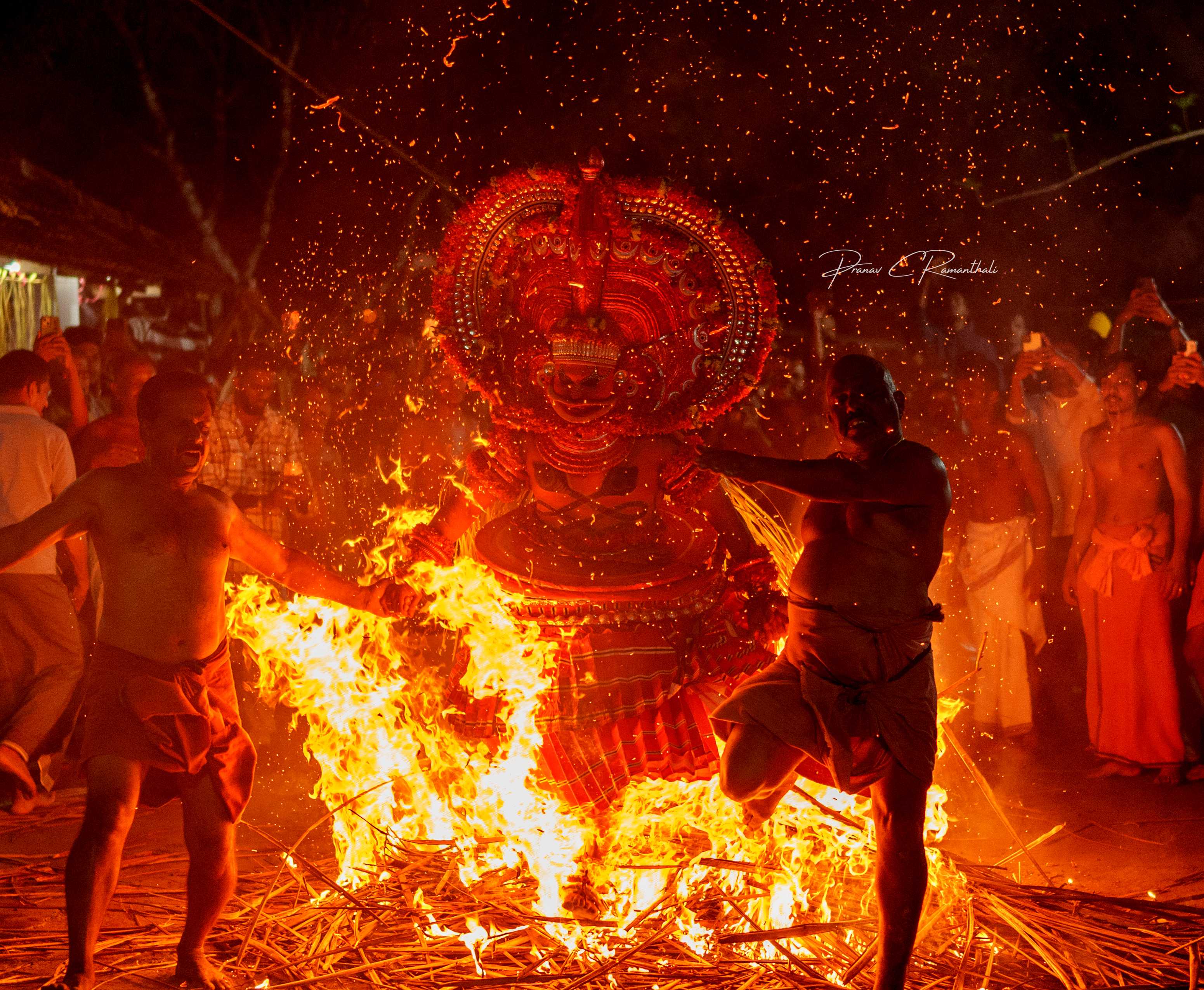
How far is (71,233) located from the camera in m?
14.8

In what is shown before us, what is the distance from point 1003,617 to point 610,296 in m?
3.89

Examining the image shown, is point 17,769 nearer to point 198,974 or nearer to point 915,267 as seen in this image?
point 198,974

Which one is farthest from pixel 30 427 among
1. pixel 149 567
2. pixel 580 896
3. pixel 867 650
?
pixel 867 650

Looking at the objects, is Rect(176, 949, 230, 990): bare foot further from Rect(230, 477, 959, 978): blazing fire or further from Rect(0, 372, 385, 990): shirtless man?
Rect(230, 477, 959, 978): blazing fire

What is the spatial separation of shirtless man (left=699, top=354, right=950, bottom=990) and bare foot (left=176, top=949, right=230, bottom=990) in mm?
1831

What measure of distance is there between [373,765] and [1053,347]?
18.2 ft

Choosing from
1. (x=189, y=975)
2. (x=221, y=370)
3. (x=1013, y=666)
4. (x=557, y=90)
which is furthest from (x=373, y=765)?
(x=557, y=90)

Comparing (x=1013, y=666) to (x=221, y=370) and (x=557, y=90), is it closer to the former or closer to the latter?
(x=221, y=370)

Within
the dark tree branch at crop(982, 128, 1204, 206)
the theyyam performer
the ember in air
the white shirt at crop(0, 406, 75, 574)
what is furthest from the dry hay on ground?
the dark tree branch at crop(982, 128, 1204, 206)

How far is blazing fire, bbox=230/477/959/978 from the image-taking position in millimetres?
4352

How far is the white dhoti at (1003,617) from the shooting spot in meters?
7.23

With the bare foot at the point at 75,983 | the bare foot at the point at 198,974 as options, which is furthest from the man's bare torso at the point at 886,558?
the bare foot at the point at 75,983

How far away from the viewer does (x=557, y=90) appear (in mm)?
15352

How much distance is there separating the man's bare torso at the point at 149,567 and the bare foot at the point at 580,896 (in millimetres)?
1727
